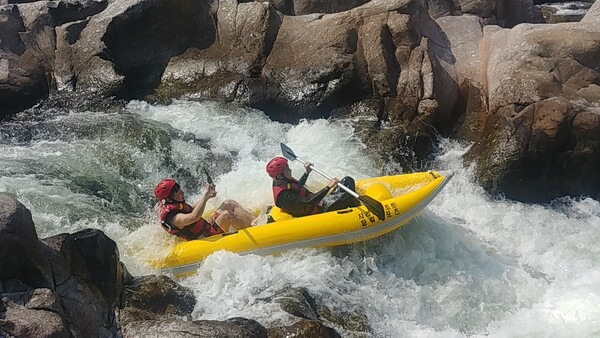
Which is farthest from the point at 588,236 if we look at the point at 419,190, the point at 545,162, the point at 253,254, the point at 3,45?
the point at 3,45

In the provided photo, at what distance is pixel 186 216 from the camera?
6738mm

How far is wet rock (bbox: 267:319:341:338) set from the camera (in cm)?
501

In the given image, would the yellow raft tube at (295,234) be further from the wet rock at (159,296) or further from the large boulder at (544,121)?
the large boulder at (544,121)

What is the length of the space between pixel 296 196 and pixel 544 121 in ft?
12.7

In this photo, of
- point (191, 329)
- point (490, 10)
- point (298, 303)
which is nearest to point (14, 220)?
point (191, 329)

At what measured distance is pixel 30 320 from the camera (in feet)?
13.6

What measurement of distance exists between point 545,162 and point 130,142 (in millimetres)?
6294

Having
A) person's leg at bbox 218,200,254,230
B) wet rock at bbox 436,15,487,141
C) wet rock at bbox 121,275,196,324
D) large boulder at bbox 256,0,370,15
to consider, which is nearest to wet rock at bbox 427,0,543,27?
large boulder at bbox 256,0,370,15

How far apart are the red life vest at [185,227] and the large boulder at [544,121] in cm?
409

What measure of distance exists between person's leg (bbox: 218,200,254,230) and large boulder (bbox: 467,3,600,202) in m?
3.53

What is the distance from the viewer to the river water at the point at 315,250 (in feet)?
20.2

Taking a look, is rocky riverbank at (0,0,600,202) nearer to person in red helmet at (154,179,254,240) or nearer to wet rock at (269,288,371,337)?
person in red helmet at (154,179,254,240)

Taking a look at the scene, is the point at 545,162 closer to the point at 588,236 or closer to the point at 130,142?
the point at 588,236

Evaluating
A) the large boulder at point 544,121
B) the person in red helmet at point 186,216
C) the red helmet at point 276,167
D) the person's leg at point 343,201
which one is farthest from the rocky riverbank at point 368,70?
the person in red helmet at point 186,216
